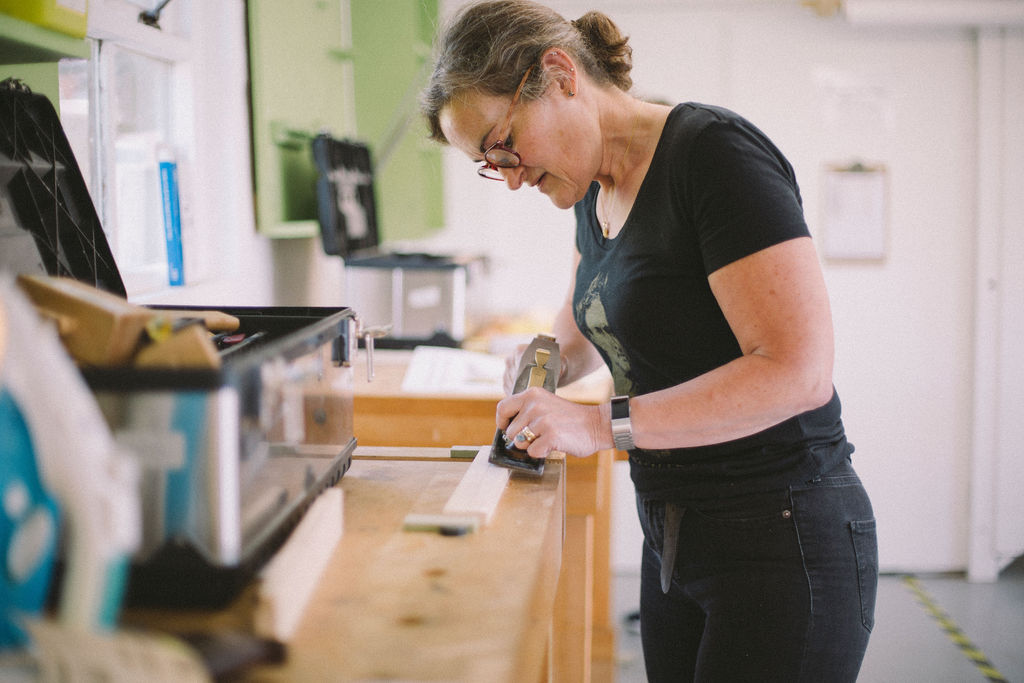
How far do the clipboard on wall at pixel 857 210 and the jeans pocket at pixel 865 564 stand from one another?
2.72m

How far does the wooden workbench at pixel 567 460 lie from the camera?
1.86 metres

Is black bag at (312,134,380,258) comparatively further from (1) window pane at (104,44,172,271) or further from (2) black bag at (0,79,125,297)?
(2) black bag at (0,79,125,297)

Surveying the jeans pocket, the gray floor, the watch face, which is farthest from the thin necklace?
the gray floor

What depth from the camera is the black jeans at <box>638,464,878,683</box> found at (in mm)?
1118

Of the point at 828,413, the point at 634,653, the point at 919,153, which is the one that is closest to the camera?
the point at 828,413

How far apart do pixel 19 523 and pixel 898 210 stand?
3604 millimetres

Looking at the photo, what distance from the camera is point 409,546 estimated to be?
0.87m

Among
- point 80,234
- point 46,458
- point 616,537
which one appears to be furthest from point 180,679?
point 616,537

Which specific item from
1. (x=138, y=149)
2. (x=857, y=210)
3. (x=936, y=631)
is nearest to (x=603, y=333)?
(x=138, y=149)

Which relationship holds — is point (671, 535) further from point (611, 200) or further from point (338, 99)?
point (338, 99)

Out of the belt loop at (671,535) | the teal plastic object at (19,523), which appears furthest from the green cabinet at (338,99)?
the teal plastic object at (19,523)

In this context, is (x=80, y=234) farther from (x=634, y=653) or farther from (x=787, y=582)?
(x=634, y=653)

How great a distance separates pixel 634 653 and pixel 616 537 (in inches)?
33.9

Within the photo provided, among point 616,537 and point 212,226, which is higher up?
point 212,226
